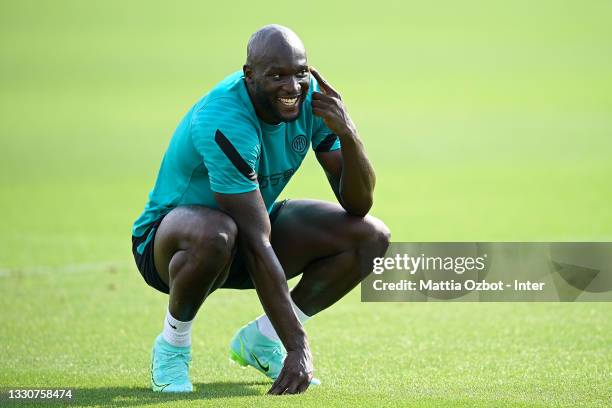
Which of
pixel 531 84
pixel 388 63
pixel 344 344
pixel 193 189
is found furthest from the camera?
pixel 388 63

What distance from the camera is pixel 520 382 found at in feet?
20.3

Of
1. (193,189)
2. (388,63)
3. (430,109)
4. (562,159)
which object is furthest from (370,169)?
(388,63)

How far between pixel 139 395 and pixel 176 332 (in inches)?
15.3

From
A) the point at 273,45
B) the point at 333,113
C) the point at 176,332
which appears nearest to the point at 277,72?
the point at 273,45

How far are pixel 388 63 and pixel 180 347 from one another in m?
24.0

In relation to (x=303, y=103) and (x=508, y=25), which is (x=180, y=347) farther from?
(x=508, y=25)

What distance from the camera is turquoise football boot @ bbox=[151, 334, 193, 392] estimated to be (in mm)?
5969

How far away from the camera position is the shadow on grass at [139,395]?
5633mm

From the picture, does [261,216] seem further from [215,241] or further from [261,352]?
[261,352]

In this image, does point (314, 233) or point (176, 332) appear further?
point (314, 233)

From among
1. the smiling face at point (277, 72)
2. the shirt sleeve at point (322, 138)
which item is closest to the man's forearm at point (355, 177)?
the shirt sleeve at point (322, 138)

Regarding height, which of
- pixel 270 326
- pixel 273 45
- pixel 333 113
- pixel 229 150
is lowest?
pixel 270 326

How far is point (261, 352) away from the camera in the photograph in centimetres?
640

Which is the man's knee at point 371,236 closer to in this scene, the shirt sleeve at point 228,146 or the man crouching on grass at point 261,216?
the man crouching on grass at point 261,216
